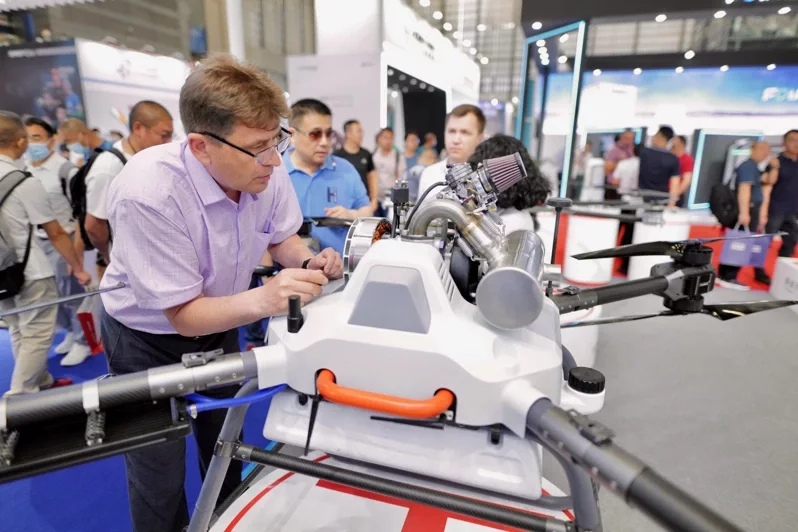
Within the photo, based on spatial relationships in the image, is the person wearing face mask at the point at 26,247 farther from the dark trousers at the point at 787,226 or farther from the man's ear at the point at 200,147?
the dark trousers at the point at 787,226

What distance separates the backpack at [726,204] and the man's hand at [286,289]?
5626mm

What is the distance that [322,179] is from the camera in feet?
8.35

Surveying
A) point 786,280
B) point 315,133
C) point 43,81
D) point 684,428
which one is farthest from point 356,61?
point 684,428

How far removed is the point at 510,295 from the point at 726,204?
5.57 m

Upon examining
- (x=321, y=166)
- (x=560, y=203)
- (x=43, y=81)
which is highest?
(x=43, y=81)

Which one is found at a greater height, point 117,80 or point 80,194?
point 117,80

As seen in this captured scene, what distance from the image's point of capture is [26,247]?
2.27 m

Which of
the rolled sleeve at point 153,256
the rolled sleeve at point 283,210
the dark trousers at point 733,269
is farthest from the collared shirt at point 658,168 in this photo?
the rolled sleeve at point 153,256

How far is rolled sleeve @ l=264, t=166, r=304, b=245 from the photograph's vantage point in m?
1.32

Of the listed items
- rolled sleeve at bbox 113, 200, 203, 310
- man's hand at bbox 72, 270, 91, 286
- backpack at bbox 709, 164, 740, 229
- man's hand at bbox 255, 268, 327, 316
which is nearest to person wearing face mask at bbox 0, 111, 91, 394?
man's hand at bbox 72, 270, 91, 286

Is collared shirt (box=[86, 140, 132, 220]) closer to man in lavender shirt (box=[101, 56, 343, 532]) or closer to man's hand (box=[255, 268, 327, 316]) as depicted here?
man in lavender shirt (box=[101, 56, 343, 532])

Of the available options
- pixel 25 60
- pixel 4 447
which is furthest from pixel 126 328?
pixel 25 60

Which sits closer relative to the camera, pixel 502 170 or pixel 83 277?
pixel 502 170

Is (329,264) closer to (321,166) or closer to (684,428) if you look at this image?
(321,166)
